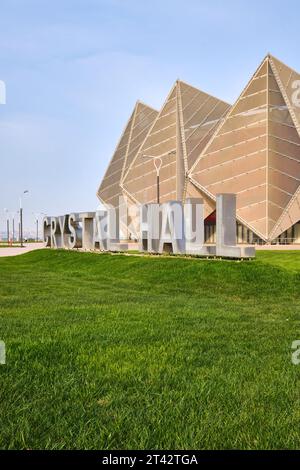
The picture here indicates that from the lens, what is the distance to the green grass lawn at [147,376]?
14.5ft

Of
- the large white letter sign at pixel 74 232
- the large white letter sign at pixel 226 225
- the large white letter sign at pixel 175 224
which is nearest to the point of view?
the large white letter sign at pixel 226 225

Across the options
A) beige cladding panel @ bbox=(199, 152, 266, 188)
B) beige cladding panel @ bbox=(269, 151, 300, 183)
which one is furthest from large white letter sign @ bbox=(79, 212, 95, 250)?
beige cladding panel @ bbox=(269, 151, 300, 183)

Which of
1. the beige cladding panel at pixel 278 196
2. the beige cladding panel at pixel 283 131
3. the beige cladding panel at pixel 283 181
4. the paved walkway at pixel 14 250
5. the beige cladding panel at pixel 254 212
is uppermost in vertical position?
the beige cladding panel at pixel 283 131

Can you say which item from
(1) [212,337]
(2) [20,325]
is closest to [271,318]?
(1) [212,337]

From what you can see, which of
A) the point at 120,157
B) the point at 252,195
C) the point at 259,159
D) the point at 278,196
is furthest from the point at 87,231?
the point at 120,157

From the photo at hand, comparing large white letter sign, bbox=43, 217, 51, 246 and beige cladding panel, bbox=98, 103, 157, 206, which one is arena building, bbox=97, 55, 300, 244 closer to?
large white letter sign, bbox=43, 217, 51, 246

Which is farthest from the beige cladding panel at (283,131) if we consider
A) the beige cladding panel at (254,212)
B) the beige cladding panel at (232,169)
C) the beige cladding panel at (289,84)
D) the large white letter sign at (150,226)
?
the large white letter sign at (150,226)

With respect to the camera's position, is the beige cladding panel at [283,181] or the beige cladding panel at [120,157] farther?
the beige cladding panel at [120,157]

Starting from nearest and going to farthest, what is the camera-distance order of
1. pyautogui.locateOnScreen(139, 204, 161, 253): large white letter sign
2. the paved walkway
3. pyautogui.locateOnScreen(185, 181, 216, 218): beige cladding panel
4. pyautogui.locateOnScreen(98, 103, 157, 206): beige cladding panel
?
pyautogui.locateOnScreen(139, 204, 161, 253): large white letter sign → the paved walkway → pyautogui.locateOnScreen(185, 181, 216, 218): beige cladding panel → pyautogui.locateOnScreen(98, 103, 157, 206): beige cladding panel

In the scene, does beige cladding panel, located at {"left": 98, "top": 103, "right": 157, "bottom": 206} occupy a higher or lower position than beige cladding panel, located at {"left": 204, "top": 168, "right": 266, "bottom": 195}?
higher

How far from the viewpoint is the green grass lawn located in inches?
174

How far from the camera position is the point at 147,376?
6168 mm

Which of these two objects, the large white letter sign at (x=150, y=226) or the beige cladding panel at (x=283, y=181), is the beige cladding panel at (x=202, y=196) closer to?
the beige cladding panel at (x=283, y=181)

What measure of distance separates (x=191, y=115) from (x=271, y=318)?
6537 centimetres
